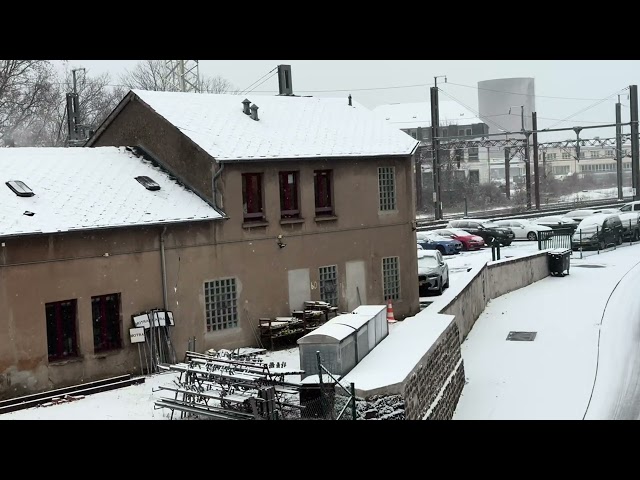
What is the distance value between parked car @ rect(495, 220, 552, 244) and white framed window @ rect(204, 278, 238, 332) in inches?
1095

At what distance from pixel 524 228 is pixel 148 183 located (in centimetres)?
2914

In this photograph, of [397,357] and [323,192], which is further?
[323,192]

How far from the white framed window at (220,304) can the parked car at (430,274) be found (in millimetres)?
8808

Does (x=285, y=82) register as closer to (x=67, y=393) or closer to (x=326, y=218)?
(x=326, y=218)

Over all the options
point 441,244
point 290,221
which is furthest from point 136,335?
point 441,244

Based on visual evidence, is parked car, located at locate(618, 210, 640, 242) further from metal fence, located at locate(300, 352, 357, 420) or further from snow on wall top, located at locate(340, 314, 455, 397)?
metal fence, located at locate(300, 352, 357, 420)

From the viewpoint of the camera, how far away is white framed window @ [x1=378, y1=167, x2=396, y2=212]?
25.3 m

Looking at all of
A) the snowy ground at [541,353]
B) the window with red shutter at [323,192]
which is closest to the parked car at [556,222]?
the snowy ground at [541,353]

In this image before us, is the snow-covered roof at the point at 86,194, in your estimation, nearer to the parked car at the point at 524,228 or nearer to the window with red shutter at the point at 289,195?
the window with red shutter at the point at 289,195

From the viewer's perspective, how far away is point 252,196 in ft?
72.8

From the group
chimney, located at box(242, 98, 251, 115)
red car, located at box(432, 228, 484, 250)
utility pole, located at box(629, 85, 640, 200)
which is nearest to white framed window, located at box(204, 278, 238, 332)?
chimney, located at box(242, 98, 251, 115)

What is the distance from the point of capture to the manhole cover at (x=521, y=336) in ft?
76.6
